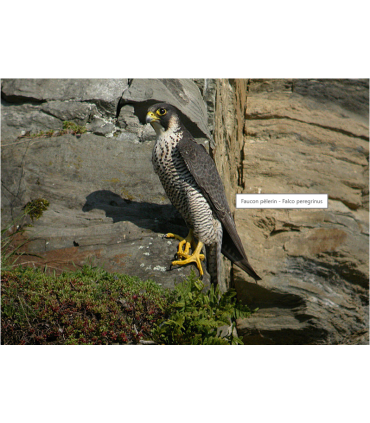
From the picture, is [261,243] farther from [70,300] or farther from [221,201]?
[70,300]

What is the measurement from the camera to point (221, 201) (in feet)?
14.2

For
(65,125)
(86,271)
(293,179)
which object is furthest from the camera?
(293,179)

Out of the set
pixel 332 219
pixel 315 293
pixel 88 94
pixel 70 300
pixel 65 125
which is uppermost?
pixel 88 94

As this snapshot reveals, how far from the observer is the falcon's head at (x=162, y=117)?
4199mm

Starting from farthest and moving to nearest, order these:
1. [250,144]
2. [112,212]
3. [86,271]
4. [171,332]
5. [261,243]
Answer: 1. [250,144]
2. [261,243]
3. [112,212]
4. [86,271]
5. [171,332]

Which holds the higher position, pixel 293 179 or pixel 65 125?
pixel 65 125

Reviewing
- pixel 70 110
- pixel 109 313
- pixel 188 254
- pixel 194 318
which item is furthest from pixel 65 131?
pixel 194 318

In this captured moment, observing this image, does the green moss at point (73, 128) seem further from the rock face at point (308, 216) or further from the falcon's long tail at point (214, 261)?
the rock face at point (308, 216)

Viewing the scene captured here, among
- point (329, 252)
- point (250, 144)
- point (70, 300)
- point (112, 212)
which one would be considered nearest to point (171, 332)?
point (70, 300)

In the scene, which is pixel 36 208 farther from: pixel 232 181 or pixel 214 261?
pixel 232 181

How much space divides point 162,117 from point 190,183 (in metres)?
0.73

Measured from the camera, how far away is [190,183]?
13.8 feet

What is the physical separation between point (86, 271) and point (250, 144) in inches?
168

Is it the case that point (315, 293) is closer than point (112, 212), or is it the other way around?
point (112, 212)
